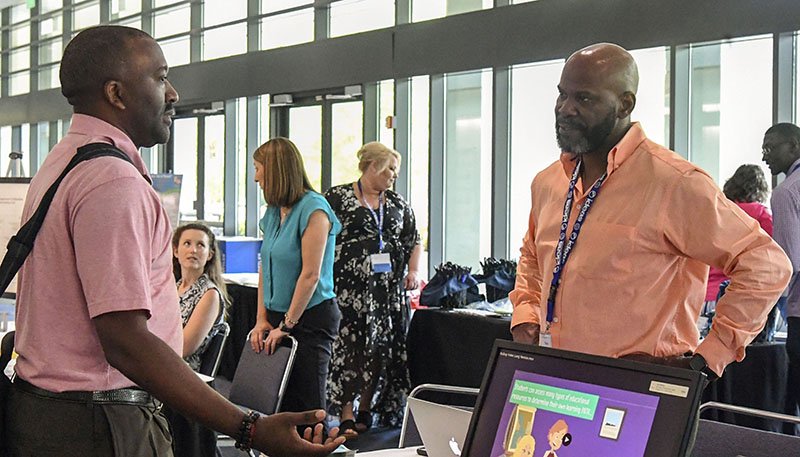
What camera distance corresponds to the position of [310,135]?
35.3ft

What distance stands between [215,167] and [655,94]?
7101mm

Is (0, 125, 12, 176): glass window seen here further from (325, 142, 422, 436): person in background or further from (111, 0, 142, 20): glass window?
(325, 142, 422, 436): person in background

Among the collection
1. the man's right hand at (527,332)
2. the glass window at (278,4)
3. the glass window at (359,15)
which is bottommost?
the man's right hand at (527,332)

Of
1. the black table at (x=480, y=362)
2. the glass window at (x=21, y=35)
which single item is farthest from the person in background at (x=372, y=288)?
the glass window at (x=21, y=35)

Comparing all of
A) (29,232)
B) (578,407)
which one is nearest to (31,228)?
(29,232)

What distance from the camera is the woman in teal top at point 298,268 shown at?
4.79 metres

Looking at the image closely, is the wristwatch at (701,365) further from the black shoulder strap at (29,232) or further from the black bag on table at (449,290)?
the black bag on table at (449,290)

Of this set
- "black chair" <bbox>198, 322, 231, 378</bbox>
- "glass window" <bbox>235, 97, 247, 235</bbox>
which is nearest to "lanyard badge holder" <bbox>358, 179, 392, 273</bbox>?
"black chair" <bbox>198, 322, 231, 378</bbox>

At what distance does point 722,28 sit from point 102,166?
527 centimetres

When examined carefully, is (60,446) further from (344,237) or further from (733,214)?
(344,237)

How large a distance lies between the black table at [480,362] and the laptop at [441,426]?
2834mm

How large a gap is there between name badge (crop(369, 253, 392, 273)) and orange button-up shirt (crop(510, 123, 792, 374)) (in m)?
3.52

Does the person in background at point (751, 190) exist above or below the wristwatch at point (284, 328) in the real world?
above

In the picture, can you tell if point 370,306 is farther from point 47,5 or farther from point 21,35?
point 21,35
